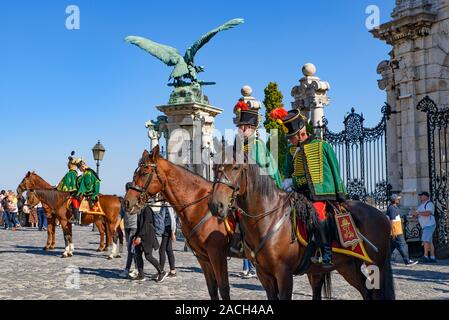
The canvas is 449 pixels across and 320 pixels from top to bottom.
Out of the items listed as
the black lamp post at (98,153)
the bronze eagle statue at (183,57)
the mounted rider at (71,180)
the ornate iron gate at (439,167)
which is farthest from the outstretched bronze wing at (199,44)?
the ornate iron gate at (439,167)

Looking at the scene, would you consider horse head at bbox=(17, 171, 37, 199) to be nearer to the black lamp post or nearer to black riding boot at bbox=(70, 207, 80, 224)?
black riding boot at bbox=(70, 207, 80, 224)

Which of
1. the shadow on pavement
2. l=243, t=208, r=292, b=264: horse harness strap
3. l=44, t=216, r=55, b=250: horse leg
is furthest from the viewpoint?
l=44, t=216, r=55, b=250: horse leg

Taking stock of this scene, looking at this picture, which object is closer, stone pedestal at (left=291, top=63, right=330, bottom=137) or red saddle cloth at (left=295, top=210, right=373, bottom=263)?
→ red saddle cloth at (left=295, top=210, right=373, bottom=263)

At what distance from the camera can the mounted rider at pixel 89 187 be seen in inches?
699

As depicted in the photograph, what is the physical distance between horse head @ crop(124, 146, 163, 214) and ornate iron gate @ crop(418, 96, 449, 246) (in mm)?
8786

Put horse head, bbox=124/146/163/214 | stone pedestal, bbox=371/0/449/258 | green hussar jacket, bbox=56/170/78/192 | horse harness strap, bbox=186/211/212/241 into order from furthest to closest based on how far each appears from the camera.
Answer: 1. green hussar jacket, bbox=56/170/78/192
2. stone pedestal, bbox=371/0/449/258
3. horse head, bbox=124/146/163/214
4. horse harness strap, bbox=186/211/212/241

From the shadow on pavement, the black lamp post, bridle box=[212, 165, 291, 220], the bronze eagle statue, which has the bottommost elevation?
the shadow on pavement

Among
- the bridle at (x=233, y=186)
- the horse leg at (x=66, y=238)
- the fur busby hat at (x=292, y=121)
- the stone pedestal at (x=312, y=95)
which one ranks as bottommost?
the horse leg at (x=66, y=238)

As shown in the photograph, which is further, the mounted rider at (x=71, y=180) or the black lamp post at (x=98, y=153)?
the black lamp post at (x=98, y=153)

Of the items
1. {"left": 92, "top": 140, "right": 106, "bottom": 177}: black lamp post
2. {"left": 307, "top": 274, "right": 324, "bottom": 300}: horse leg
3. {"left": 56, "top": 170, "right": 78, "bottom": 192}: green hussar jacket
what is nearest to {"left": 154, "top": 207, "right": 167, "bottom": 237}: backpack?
{"left": 307, "top": 274, "right": 324, "bottom": 300}: horse leg

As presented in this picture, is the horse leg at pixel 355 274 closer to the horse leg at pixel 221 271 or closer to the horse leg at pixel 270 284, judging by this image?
the horse leg at pixel 270 284

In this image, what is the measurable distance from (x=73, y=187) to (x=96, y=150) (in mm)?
5938

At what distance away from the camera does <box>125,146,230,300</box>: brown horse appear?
26.7 feet

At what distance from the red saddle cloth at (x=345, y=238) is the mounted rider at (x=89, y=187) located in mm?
12137
